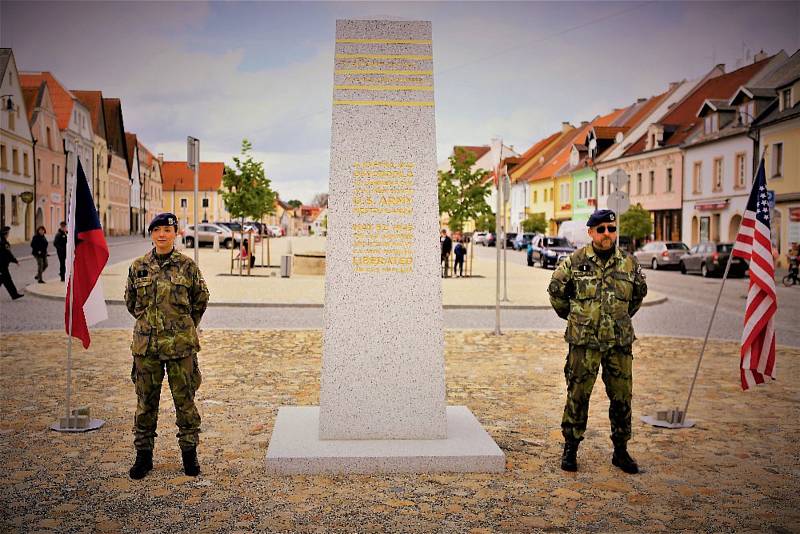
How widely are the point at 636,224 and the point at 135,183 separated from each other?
59820 millimetres

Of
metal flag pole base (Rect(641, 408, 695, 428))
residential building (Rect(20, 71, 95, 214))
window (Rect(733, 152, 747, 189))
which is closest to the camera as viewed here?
metal flag pole base (Rect(641, 408, 695, 428))

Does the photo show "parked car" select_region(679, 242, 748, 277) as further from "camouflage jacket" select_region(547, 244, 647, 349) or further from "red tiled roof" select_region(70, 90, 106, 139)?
"red tiled roof" select_region(70, 90, 106, 139)

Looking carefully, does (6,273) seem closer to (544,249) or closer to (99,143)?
(544,249)

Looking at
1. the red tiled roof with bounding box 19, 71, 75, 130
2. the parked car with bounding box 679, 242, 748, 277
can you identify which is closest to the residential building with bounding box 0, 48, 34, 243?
the red tiled roof with bounding box 19, 71, 75, 130

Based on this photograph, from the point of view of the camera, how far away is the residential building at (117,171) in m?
77.9

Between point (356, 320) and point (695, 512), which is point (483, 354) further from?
point (695, 512)

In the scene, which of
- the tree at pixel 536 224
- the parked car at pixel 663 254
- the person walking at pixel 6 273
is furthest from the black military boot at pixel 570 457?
the tree at pixel 536 224

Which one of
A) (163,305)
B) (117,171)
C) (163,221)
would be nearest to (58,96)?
(117,171)

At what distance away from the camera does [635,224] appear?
4728 centimetres

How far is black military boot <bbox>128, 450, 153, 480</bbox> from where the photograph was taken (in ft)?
19.0

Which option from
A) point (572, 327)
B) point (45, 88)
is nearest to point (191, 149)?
point (572, 327)

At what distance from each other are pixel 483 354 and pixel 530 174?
73.9m

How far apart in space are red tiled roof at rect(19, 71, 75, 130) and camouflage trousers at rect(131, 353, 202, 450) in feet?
199

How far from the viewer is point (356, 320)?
640 cm
